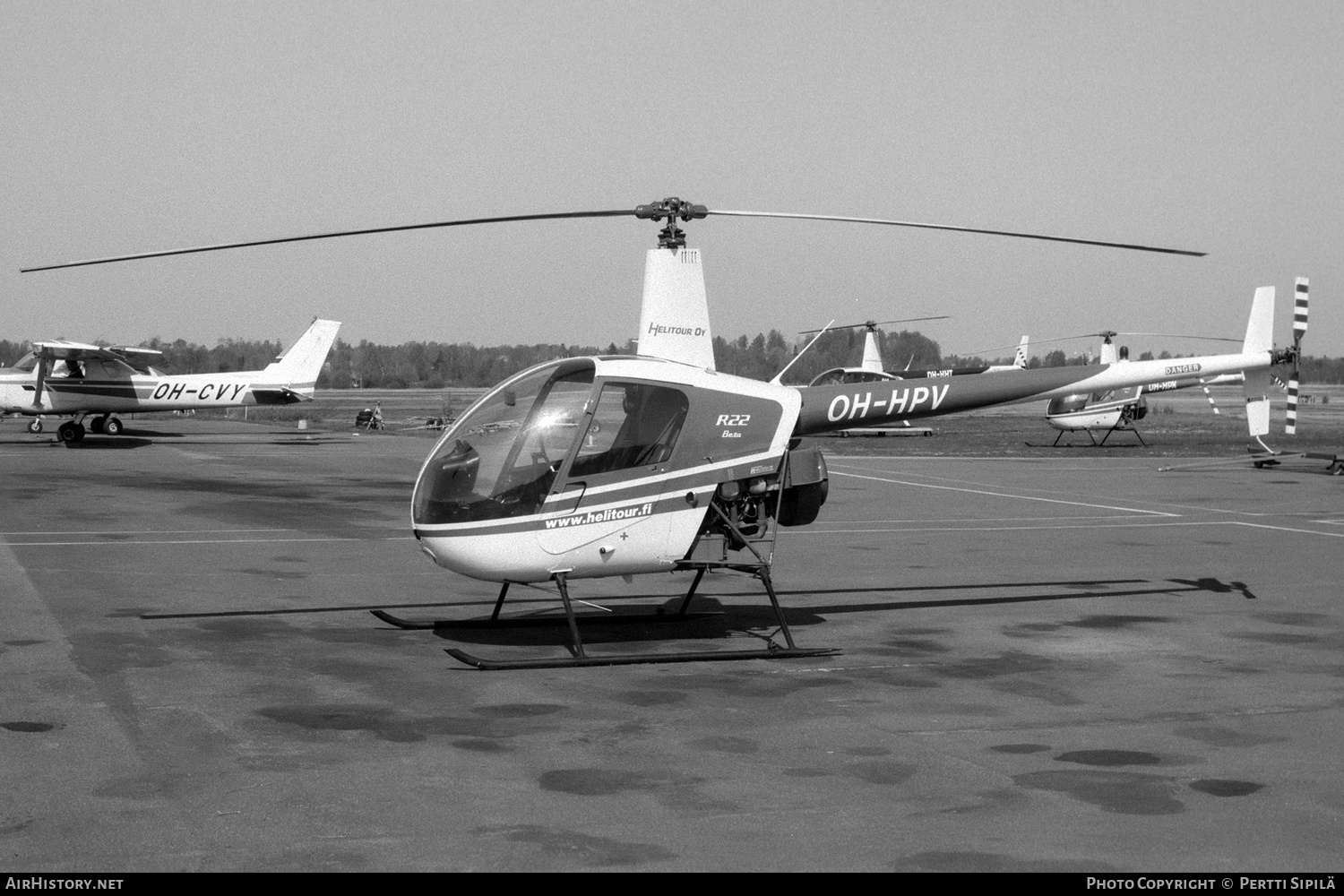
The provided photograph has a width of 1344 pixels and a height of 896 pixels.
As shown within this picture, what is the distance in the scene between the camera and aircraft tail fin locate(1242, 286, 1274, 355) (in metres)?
14.4

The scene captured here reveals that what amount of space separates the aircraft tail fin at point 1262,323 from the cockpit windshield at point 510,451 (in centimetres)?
834

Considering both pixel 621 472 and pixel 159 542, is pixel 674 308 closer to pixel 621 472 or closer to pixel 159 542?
pixel 621 472

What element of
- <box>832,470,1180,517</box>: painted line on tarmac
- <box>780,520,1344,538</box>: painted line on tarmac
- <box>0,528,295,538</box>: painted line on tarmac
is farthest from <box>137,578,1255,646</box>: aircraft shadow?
<box>832,470,1180,517</box>: painted line on tarmac

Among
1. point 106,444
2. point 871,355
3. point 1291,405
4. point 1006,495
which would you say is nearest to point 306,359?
point 106,444

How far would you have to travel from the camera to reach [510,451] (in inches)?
395

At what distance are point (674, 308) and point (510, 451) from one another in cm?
208

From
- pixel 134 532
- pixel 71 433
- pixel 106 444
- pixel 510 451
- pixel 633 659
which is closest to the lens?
pixel 633 659

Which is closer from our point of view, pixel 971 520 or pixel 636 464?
pixel 636 464

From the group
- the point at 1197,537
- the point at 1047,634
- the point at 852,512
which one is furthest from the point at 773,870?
the point at 852,512

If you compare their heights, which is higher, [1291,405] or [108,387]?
[1291,405]

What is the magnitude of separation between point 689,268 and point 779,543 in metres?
7.19

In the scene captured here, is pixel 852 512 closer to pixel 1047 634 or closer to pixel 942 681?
pixel 1047 634

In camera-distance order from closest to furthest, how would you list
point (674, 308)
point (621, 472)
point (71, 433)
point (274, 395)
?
1. point (621, 472)
2. point (674, 308)
3. point (71, 433)
4. point (274, 395)

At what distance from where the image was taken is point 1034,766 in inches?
281
